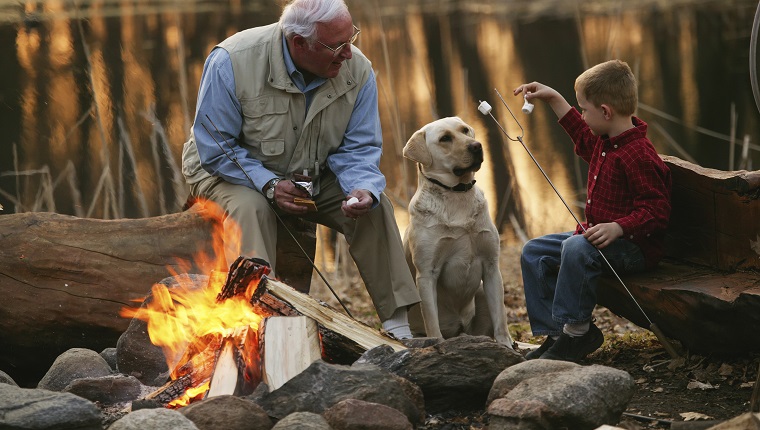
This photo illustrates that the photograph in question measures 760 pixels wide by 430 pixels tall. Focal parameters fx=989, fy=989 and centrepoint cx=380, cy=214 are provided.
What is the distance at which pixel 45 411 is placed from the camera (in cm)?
354

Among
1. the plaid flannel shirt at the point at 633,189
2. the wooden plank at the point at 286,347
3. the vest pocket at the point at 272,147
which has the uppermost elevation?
the vest pocket at the point at 272,147

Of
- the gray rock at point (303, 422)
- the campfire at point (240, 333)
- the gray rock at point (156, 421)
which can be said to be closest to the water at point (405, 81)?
the campfire at point (240, 333)

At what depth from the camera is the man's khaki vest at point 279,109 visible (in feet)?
17.8

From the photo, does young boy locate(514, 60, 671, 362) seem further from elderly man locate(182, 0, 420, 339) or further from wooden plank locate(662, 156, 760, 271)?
elderly man locate(182, 0, 420, 339)

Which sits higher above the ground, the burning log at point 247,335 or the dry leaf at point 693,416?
the burning log at point 247,335

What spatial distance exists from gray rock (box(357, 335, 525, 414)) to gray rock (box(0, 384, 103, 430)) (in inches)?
45.0

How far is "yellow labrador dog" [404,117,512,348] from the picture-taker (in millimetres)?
5527

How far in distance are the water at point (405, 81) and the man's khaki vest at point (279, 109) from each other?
249 centimetres

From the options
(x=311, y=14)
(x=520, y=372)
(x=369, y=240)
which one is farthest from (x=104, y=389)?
(x=311, y=14)

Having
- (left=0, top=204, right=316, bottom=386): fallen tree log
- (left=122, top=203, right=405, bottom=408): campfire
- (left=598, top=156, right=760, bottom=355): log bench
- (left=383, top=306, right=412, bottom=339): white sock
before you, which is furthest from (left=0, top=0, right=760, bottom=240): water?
(left=598, top=156, right=760, bottom=355): log bench

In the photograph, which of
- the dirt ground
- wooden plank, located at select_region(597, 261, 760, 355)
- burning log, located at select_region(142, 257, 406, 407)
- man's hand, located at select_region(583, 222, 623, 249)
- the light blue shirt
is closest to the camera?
the dirt ground

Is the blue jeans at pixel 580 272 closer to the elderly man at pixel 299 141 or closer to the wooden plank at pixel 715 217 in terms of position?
the wooden plank at pixel 715 217

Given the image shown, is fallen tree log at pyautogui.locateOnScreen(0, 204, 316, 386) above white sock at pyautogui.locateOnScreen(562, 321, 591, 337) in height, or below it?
above

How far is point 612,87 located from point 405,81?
20.2ft
